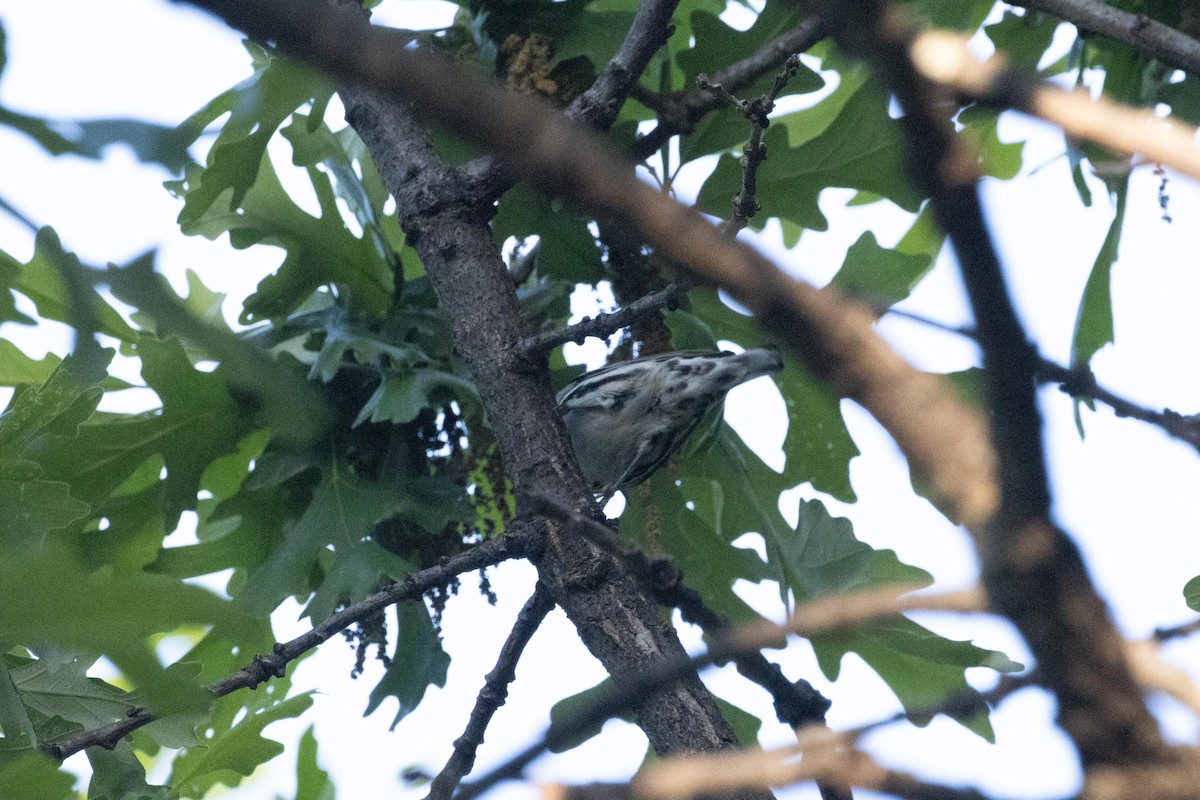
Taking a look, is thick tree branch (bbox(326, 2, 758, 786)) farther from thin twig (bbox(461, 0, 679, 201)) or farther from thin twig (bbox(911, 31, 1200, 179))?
thin twig (bbox(911, 31, 1200, 179))

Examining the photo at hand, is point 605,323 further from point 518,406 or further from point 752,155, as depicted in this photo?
point 752,155

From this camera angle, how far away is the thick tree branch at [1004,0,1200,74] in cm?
168

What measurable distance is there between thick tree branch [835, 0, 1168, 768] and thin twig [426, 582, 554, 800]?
110cm

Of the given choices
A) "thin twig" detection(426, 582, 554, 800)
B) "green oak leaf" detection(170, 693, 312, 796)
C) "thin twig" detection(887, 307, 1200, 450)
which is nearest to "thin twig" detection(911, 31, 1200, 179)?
"thin twig" detection(887, 307, 1200, 450)

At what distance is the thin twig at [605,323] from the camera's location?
1.66m

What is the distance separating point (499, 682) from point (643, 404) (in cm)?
105

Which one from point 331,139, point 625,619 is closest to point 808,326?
point 625,619

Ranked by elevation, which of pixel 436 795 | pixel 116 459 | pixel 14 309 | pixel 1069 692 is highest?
pixel 116 459

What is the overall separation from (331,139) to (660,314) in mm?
789

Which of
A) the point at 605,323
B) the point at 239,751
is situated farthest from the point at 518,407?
the point at 239,751

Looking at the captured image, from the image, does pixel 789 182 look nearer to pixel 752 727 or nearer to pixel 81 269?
pixel 752 727

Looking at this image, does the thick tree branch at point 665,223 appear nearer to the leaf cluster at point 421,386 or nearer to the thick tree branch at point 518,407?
the thick tree branch at point 518,407

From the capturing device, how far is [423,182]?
2.02m

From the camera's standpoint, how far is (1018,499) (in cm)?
45
